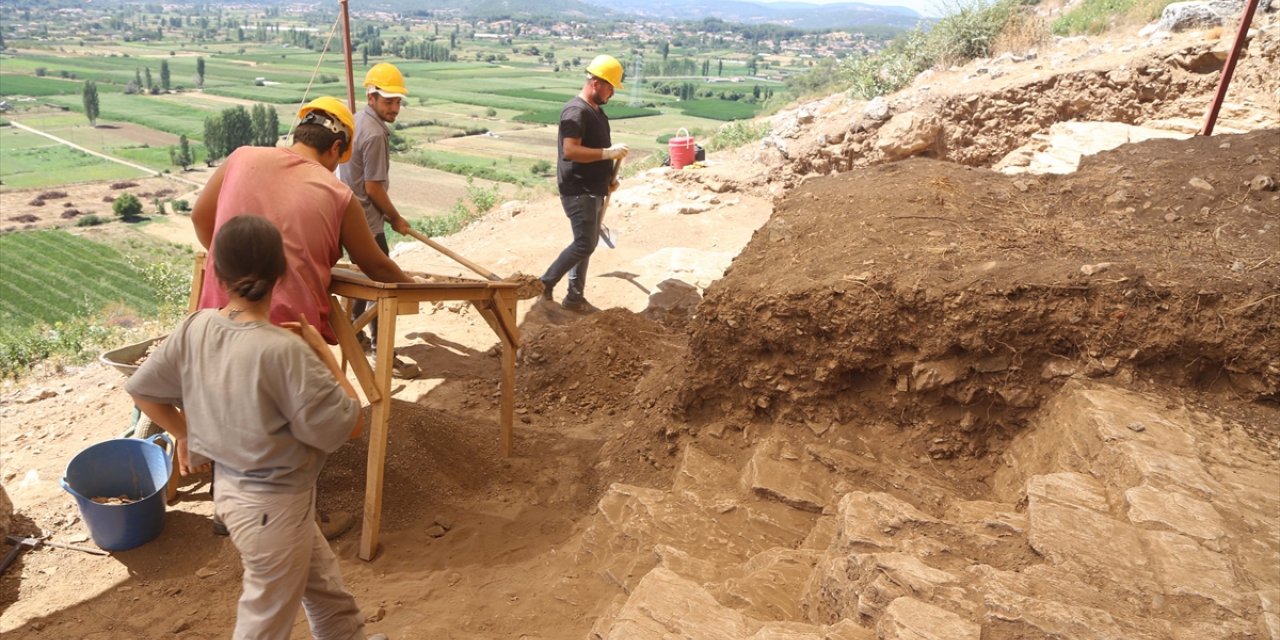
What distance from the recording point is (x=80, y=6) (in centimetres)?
12212

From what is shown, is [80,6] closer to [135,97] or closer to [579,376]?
[135,97]

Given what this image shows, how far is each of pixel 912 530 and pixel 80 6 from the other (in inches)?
6289

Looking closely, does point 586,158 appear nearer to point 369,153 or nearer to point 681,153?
Result: point 369,153

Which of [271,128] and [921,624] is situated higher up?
[271,128]

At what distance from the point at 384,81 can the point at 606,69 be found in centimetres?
179

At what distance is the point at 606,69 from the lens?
5969mm

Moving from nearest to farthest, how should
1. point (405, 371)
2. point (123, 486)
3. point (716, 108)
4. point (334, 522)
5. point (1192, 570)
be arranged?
1. point (1192, 570)
2. point (334, 522)
3. point (123, 486)
4. point (405, 371)
5. point (716, 108)

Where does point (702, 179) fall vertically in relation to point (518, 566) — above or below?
above

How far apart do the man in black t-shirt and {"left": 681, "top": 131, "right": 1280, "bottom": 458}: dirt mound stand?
2055mm

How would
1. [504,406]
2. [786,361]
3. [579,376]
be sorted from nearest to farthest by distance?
1. [786,361]
2. [504,406]
3. [579,376]

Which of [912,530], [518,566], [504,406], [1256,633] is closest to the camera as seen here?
[1256,633]

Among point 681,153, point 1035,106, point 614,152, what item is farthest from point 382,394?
point 681,153

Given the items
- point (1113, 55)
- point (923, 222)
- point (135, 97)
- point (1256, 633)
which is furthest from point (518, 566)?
point (135, 97)

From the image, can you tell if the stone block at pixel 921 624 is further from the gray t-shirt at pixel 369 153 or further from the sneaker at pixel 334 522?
the gray t-shirt at pixel 369 153
